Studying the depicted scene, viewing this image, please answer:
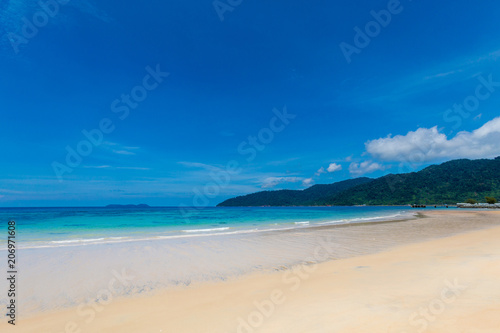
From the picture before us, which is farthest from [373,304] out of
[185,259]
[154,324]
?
[185,259]

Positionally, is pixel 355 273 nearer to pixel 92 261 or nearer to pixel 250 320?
pixel 250 320
